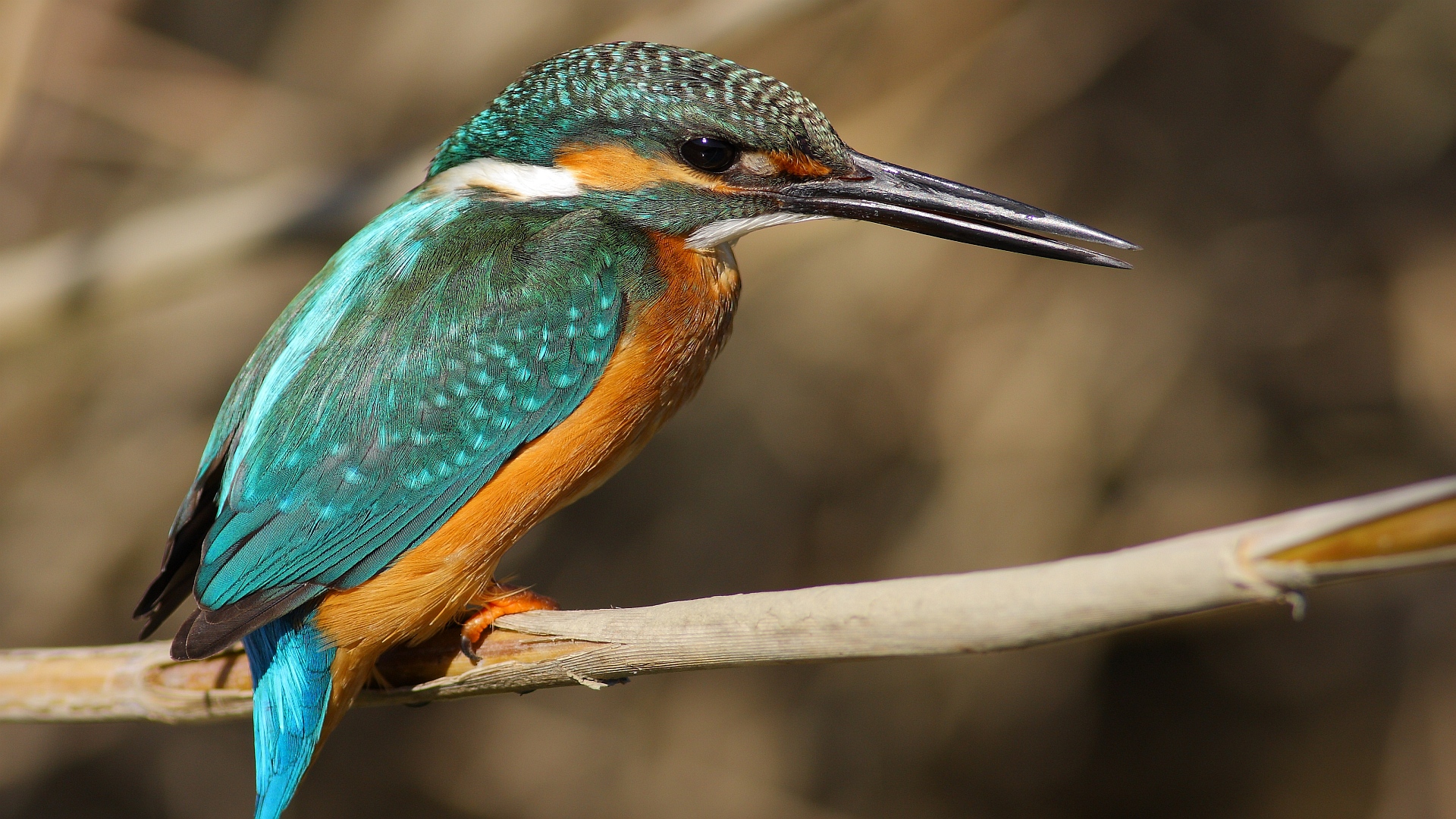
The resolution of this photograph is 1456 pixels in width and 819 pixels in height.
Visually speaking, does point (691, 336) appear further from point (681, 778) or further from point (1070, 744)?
point (1070, 744)

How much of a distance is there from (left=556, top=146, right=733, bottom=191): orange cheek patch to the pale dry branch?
826 millimetres

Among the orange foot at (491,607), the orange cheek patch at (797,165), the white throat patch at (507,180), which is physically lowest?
the orange foot at (491,607)

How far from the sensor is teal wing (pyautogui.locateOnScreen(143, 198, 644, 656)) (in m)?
1.86

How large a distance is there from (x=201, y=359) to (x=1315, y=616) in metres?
3.97

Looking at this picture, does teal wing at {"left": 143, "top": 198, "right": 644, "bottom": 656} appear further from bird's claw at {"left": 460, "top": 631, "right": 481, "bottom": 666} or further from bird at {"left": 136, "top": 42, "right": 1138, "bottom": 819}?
bird's claw at {"left": 460, "top": 631, "right": 481, "bottom": 666}

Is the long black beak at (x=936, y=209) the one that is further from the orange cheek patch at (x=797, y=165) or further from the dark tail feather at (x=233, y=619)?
the dark tail feather at (x=233, y=619)

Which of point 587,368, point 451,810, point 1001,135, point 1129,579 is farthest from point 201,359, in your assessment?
point 1129,579

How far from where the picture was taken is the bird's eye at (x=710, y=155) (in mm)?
2010

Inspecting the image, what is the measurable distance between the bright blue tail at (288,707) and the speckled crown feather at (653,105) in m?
0.97

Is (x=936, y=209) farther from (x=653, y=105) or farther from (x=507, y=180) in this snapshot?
(x=507, y=180)

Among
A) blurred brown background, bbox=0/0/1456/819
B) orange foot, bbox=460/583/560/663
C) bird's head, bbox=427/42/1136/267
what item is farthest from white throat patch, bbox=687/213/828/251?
blurred brown background, bbox=0/0/1456/819

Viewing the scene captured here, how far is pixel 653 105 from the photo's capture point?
6.51ft

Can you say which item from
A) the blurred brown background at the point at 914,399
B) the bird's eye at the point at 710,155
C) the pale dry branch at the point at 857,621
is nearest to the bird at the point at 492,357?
the bird's eye at the point at 710,155

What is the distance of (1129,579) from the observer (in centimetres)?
98
